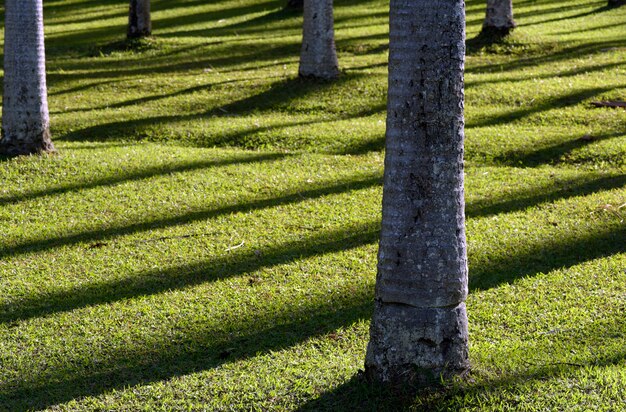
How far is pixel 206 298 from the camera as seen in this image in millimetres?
6422

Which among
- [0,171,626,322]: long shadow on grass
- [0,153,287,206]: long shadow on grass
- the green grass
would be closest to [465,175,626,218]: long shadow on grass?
the green grass

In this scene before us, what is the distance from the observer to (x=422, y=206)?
14.8 feet

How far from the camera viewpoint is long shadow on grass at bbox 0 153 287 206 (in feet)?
28.8

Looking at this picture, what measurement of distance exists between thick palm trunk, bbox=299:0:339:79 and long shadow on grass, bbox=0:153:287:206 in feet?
12.0

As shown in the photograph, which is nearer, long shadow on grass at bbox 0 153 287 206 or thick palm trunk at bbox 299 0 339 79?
long shadow on grass at bbox 0 153 287 206

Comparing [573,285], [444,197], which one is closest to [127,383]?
[444,197]

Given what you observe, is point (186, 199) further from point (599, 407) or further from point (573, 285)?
point (599, 407)

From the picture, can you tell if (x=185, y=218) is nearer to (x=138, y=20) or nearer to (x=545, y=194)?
(x=545, y=194)

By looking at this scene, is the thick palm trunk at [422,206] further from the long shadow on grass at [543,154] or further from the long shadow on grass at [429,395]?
the long shadow on grass at [543,154]

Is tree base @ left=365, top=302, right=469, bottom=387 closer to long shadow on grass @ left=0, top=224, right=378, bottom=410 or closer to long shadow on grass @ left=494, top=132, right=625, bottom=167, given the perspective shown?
long shadow on grass @ left=0, top=224, right=378, bottom=410

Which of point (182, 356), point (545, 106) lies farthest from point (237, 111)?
point (182, 356)

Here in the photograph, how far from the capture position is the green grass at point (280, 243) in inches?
201

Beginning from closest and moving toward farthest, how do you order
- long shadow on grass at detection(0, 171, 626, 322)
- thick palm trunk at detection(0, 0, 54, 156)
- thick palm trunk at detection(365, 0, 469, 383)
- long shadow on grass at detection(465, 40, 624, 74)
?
thick palm trunk at detection(365, 0, 469, 383) → long shadow on grass at detection(0, 171, 626, 322) → thick palm trunk at detection(0, 0, 54, 156) → long shadow on grass at detection(465, 40, 624, 74)

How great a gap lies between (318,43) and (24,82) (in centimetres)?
532
